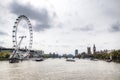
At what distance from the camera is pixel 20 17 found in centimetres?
13438

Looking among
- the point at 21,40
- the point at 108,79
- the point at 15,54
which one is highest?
the point at 21,40

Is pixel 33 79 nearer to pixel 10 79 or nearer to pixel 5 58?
pixel 10 79

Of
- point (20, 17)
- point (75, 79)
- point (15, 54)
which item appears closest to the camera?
point (75, 79)

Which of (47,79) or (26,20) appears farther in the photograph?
(26,20)

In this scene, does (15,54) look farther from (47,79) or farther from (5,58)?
(47,79)

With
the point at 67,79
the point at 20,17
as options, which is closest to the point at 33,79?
the point at 67,79

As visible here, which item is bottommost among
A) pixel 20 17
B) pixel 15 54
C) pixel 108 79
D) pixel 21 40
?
pixel 108 79

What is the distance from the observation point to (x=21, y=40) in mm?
159375

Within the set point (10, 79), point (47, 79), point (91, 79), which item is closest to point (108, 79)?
point (91, 79)

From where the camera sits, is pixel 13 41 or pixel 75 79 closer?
pixel 75 79

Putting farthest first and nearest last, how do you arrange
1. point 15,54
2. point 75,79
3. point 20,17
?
point 15,54, point 20,17, point 75,79

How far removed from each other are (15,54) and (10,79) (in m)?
103

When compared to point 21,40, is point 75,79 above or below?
below

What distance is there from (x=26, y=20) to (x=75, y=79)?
93.0 m
